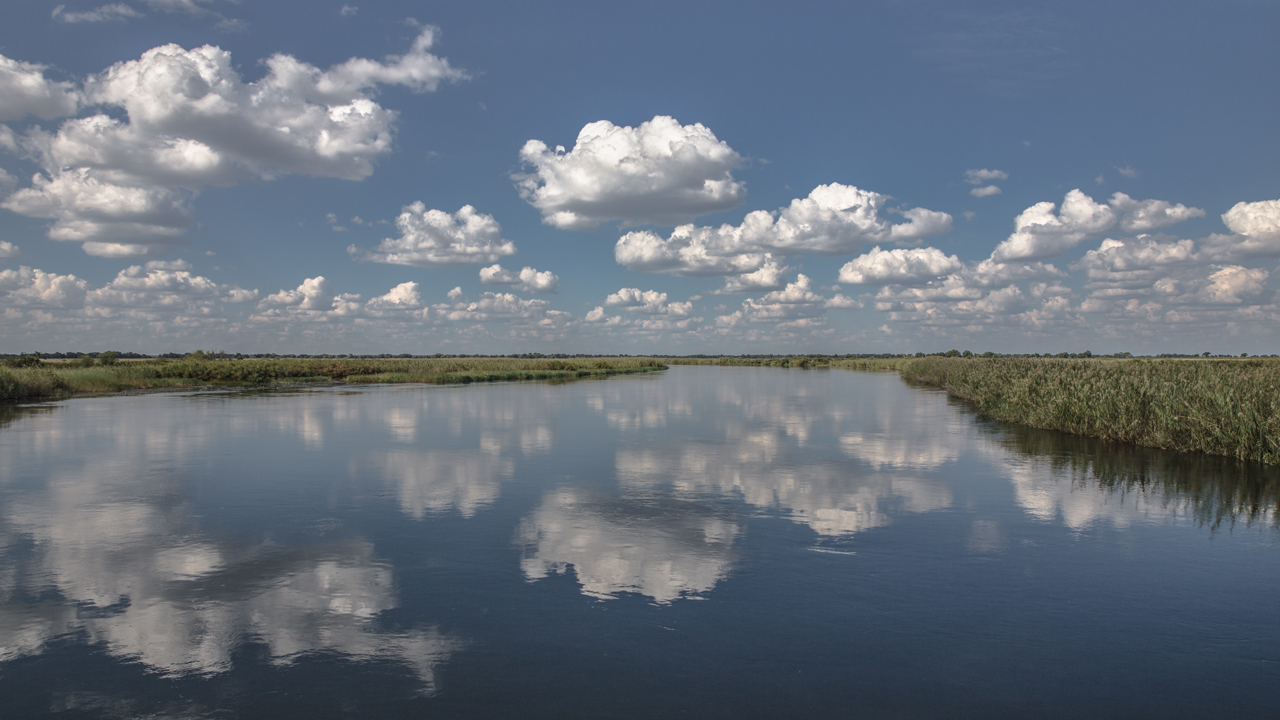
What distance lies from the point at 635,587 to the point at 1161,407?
1764cm

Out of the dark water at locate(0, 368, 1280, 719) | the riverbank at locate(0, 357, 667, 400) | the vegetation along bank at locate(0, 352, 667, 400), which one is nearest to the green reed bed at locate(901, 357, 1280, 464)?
the dark water at locate(0, 368, 1280, 719)

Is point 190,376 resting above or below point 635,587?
above

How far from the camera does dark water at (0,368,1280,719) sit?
216 inches

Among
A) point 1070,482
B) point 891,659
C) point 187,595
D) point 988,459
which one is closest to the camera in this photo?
point 891,659

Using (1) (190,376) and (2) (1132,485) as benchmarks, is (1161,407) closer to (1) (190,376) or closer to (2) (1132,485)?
(2) (1132,485)

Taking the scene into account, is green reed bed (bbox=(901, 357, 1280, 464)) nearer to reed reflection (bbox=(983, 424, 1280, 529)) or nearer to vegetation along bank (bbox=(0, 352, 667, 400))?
reed reflection (bbox=(983, 424, 1280, 529))

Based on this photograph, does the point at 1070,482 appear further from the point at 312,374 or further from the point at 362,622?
the point at 312,374

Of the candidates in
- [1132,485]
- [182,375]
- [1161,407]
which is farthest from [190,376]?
[1161,407]

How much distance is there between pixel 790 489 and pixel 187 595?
960 centimetres

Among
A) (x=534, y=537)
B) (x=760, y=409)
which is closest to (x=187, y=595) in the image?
(x=534, y=537)

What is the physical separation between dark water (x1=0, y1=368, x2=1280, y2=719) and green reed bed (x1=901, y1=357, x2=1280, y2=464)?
1.40m

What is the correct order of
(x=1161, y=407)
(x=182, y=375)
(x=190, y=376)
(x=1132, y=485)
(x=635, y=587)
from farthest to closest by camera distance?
(x=190, y=376)
(x=182, y=375)
(x=1161, y=407)
(x=1132, y=485)
(x=635, y=587)

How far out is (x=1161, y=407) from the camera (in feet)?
61.0

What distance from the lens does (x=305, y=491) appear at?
13023 mm
